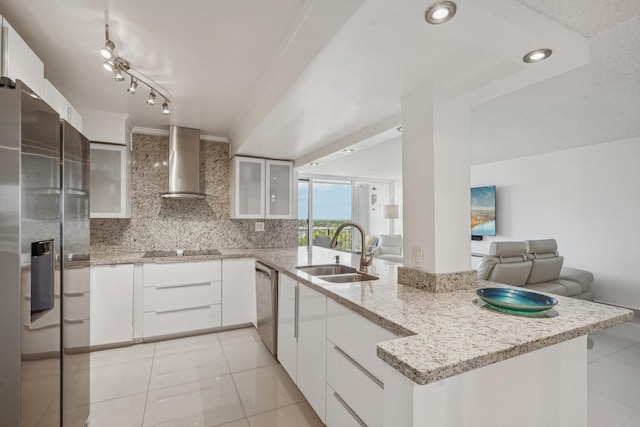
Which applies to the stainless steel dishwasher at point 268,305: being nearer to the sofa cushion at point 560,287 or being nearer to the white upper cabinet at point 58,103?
the white upper cabinet at point 58,103

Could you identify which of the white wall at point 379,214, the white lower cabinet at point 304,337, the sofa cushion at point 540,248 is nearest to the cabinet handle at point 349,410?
the white lower cabinet at point 304,337

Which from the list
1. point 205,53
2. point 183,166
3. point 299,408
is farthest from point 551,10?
point 183,166

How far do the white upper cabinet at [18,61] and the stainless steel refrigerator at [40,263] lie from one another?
25cm

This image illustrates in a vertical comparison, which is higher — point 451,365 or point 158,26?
point 158,26

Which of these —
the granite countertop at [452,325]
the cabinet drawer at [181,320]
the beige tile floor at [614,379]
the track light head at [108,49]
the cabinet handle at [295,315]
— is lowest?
the beige tile floor at [614,379]

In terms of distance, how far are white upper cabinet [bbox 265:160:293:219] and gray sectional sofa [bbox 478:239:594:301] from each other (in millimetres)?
2457

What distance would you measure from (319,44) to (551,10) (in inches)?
36.7

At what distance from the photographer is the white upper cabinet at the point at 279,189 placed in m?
3.71

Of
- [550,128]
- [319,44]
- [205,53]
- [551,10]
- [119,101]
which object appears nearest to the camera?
[551,10]

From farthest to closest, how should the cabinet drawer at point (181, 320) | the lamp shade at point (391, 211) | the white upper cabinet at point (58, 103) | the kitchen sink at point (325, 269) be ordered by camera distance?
the lamp shade at point (391, 211), the cabinet drawer at point (181, 320), the kitchen sink at point (325, 269), the white upper cabinet at point (58, 103)

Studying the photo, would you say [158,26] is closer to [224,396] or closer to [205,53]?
[205,53]

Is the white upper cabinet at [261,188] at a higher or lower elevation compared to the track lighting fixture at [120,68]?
lower

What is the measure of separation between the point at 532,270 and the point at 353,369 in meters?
3.18

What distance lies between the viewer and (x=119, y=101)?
2.57m
